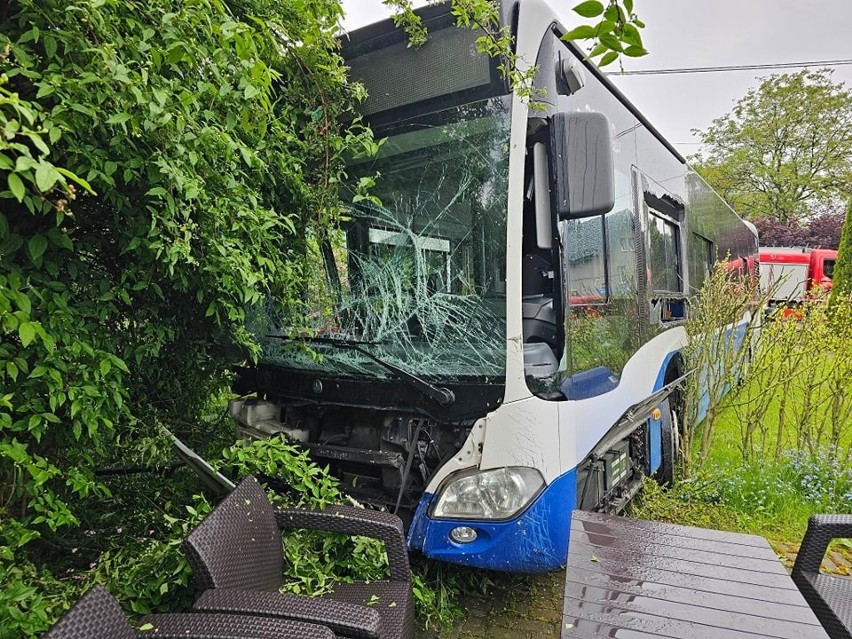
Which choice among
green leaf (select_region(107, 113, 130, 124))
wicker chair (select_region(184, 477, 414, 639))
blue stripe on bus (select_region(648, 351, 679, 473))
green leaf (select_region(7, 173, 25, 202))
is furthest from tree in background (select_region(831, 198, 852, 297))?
green leaf (select_region(7, 173, 25, 202))

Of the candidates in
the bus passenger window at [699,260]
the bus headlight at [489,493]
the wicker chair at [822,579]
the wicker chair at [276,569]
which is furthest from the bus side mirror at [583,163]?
the bus passenger window at [699,260]

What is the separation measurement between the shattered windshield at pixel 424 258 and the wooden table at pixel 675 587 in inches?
31.4

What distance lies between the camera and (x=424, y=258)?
96.8 inches

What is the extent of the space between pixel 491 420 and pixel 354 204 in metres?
1.28

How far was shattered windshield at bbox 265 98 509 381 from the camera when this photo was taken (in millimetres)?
2252

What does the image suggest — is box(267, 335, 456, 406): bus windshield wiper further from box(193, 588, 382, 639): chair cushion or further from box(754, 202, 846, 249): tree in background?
box(754, 202, 846, 249): tree in background

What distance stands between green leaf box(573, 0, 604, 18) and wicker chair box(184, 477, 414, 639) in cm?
172

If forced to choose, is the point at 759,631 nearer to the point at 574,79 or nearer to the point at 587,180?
the point at 587,180

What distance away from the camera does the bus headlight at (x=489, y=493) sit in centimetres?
220

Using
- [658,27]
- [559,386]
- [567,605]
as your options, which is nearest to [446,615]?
[567,605]

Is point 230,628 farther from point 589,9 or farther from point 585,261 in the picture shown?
point 585,261

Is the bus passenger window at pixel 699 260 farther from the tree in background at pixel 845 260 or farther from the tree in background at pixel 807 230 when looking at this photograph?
the tree in background at pixel 807 230

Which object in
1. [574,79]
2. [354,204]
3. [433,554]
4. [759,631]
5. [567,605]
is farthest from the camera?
[354,204]

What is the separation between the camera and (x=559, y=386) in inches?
90.0
